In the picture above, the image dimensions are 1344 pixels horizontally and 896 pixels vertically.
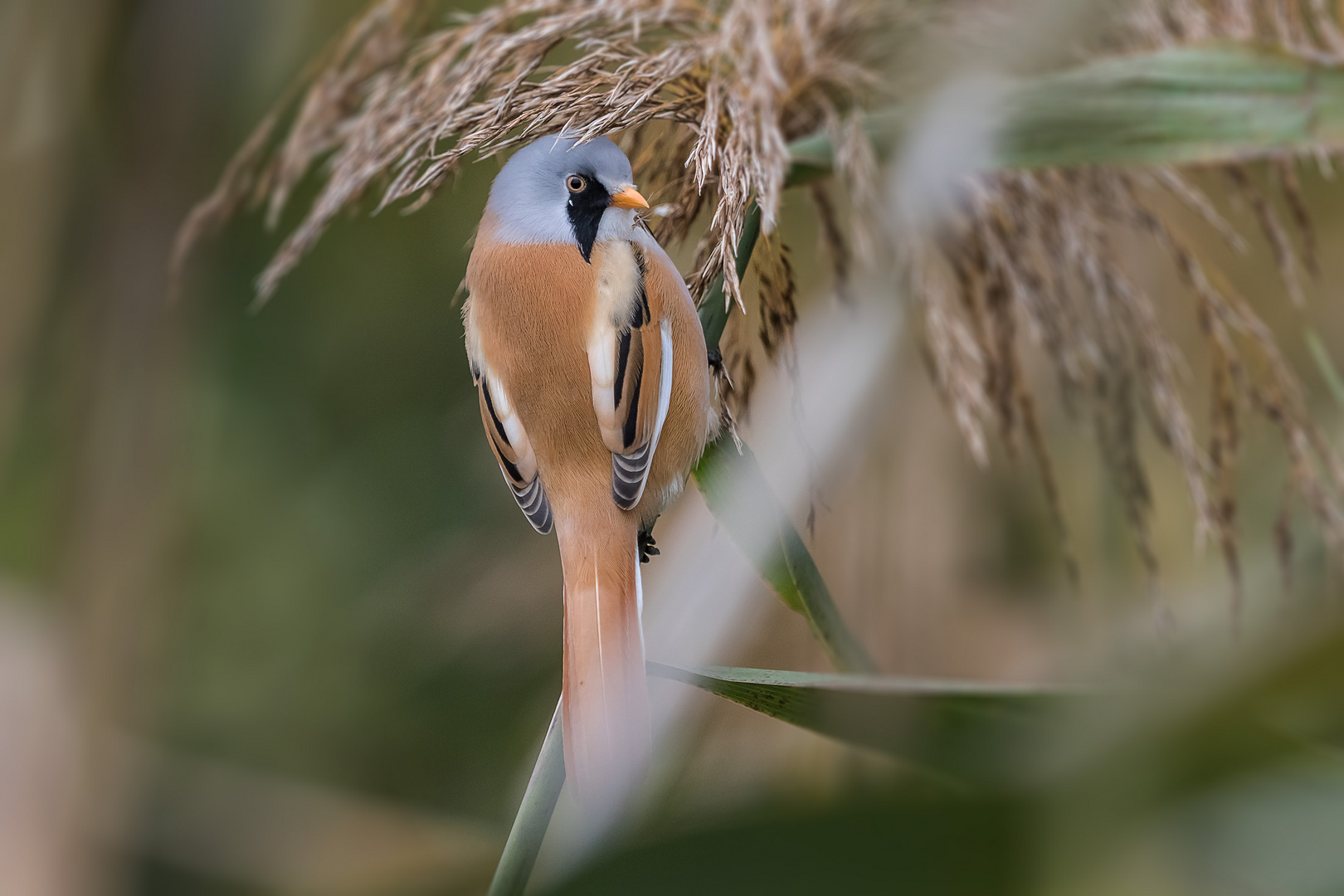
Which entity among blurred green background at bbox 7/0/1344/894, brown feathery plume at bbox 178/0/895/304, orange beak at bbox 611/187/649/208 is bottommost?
blurred green background at bbox 7/0/1344/894

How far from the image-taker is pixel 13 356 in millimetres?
1566

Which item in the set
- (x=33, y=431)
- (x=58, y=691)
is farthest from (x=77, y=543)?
(x=33, y=431)

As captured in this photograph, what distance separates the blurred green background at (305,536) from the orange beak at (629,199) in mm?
233

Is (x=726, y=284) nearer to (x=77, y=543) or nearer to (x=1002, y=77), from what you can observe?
(x=1002, y=77)

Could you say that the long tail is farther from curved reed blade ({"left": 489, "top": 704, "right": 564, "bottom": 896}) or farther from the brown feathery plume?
the brown feathery plume

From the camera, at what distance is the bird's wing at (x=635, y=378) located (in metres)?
0.90

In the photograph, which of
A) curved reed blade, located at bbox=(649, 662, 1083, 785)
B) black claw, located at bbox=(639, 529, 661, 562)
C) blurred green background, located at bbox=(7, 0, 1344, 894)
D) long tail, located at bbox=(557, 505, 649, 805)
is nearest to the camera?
curved reed blade, located at bbox=(649, 662, 1083, 785)

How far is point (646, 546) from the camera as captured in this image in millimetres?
1129

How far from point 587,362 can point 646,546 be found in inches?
11.5

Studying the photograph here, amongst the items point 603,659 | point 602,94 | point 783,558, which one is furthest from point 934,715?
point 602,94

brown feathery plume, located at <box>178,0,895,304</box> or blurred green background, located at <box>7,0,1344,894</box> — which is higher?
brown feathery plume, located at <box>178,0,895,304</box>

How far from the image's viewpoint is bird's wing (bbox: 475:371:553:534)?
37.7 inches

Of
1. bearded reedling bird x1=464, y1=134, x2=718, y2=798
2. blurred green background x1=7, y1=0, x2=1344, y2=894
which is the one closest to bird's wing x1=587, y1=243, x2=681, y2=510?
bearded reedling bird x1=464, y1=134, x2=718, y2=798

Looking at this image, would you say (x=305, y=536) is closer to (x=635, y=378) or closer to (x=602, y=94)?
(x=635, y=378)
